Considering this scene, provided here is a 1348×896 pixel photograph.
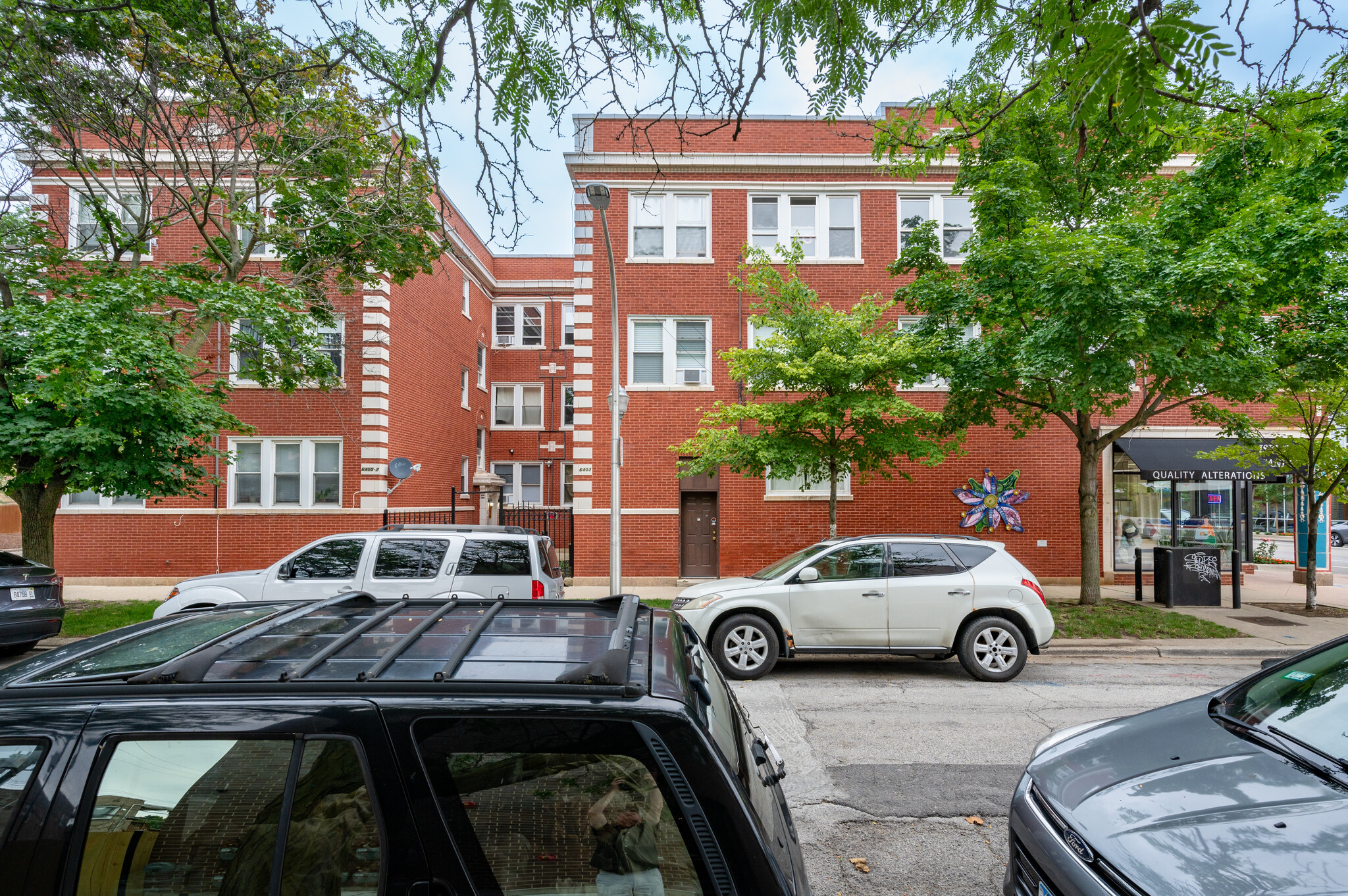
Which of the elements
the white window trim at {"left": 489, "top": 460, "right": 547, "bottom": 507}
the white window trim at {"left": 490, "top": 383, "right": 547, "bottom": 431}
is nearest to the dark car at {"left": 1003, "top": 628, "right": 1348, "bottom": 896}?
the white window trim at {"left": 489, "top": 460, "right": 547, "bottom": 507}

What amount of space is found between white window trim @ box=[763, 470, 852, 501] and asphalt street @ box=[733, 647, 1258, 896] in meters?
7.41

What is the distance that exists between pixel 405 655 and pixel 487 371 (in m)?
27.4

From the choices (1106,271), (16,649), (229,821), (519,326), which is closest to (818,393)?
(1106,271)

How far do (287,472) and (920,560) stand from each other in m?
15.7

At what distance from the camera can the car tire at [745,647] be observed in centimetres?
831

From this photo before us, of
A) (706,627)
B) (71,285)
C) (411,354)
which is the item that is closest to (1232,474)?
(706,627)

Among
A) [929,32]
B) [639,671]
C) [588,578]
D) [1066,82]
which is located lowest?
[588,578]

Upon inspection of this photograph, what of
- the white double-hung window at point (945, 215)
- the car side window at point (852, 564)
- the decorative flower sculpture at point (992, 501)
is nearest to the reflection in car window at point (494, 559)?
the car side window at point (852, 564)

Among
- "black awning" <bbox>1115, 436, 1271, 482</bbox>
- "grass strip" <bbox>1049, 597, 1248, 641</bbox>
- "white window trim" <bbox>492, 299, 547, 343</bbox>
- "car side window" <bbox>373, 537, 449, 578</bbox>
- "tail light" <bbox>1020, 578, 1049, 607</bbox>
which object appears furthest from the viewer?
"white window trim" <bbox>492, 299, 547, 343</bbox>

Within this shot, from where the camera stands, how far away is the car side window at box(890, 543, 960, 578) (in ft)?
27.8

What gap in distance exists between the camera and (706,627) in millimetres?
8359

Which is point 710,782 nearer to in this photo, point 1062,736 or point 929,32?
point 1062,736

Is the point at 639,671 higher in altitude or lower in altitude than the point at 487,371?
lower

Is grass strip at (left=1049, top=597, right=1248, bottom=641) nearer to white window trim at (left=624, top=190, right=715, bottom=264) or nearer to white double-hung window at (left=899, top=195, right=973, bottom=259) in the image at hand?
white double-hung window at (left=899, top=195, right=973, bottom=259)
